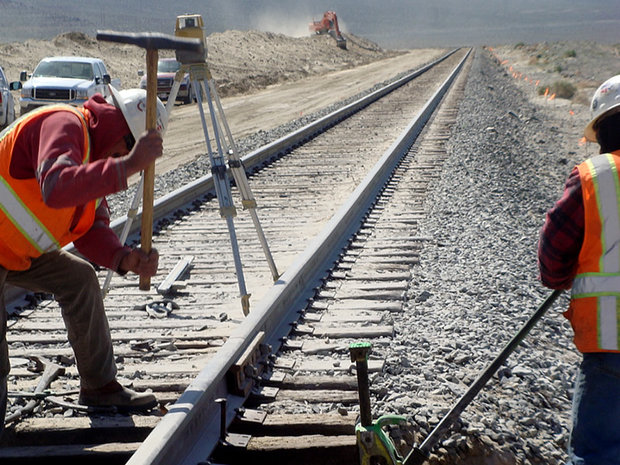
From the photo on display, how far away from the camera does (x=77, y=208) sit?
3811 mm

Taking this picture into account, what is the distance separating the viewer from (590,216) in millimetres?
2789

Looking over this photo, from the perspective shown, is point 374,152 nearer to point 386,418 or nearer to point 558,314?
point 558,314

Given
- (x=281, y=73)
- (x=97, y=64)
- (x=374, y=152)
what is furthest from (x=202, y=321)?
(x=281, y=73)

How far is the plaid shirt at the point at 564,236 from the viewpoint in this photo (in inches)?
112

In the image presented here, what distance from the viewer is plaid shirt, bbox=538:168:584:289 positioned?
284cm

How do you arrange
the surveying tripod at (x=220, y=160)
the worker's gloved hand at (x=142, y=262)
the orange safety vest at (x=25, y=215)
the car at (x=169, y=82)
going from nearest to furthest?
the orange safety vest at (x=25, y=215), the worker's gloved hand at (x=142, y=262), the surveying tripod at (x=220, y=160), the car at (x=169, y=82)

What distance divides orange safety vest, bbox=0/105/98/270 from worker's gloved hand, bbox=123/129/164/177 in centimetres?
29

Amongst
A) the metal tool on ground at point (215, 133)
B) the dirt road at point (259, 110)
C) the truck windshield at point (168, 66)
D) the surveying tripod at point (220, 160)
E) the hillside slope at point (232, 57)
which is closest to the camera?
the metal tool on ground at point (215, 133)

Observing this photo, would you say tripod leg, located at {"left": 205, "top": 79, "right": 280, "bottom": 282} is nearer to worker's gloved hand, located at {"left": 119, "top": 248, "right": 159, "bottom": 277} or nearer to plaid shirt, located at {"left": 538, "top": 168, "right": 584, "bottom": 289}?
worker's gloved hand, located at {"left": 119, "top": 248, "right": 159, "bottom": 277}

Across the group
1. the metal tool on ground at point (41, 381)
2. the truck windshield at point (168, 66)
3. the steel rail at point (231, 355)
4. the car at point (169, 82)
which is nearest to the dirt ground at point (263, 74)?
the car at point (169, 82)

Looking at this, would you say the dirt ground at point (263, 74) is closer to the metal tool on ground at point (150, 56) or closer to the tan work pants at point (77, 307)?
the tan work pants at point (77, 307)

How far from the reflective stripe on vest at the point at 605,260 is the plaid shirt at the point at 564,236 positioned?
44 millimetres

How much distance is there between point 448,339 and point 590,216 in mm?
2325

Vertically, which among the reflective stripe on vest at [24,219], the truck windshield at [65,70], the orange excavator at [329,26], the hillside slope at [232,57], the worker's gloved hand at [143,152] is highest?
the orange excavator at [329,26]
